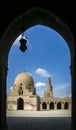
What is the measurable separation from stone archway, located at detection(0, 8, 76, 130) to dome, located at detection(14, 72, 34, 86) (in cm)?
4787

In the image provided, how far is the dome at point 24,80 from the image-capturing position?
63469mm

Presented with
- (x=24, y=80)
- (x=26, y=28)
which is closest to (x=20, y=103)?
(x=24, y=80)

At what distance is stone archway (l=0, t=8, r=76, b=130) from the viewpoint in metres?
12.9

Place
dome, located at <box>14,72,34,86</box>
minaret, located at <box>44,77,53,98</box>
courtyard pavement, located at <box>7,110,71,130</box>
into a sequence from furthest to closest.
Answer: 1. minaret, located at <box>44,77,53,98</box>
2. dome, located at <box>14,72,34,86</box>
3. courtyard pavement, located at <box>7,110,71,130</box>

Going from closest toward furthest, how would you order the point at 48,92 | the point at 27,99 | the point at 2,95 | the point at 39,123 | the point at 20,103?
1. the point at 2,95
2. the point at 39,123
3. the point at 27,99
4. the point at 20,103
5. the point at 48,92

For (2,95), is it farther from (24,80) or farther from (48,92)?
(48,92)

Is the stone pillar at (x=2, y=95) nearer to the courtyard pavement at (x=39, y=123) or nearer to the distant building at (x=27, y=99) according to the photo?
the courtyard pavement at (x=39, y=123)

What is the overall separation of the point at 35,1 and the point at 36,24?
117 inches

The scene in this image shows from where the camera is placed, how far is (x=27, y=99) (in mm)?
59094

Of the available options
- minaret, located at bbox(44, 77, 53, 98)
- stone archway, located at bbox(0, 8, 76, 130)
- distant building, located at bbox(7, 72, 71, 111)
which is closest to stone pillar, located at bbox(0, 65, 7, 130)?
stone archway, located at bbox(0, 8, 76, 130)

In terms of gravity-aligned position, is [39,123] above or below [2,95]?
below

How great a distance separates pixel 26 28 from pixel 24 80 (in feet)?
159

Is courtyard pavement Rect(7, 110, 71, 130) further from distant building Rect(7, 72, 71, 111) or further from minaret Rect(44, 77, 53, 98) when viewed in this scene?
minaret Rect(44, 77, 53, 98)

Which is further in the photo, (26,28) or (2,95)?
(26,28)
